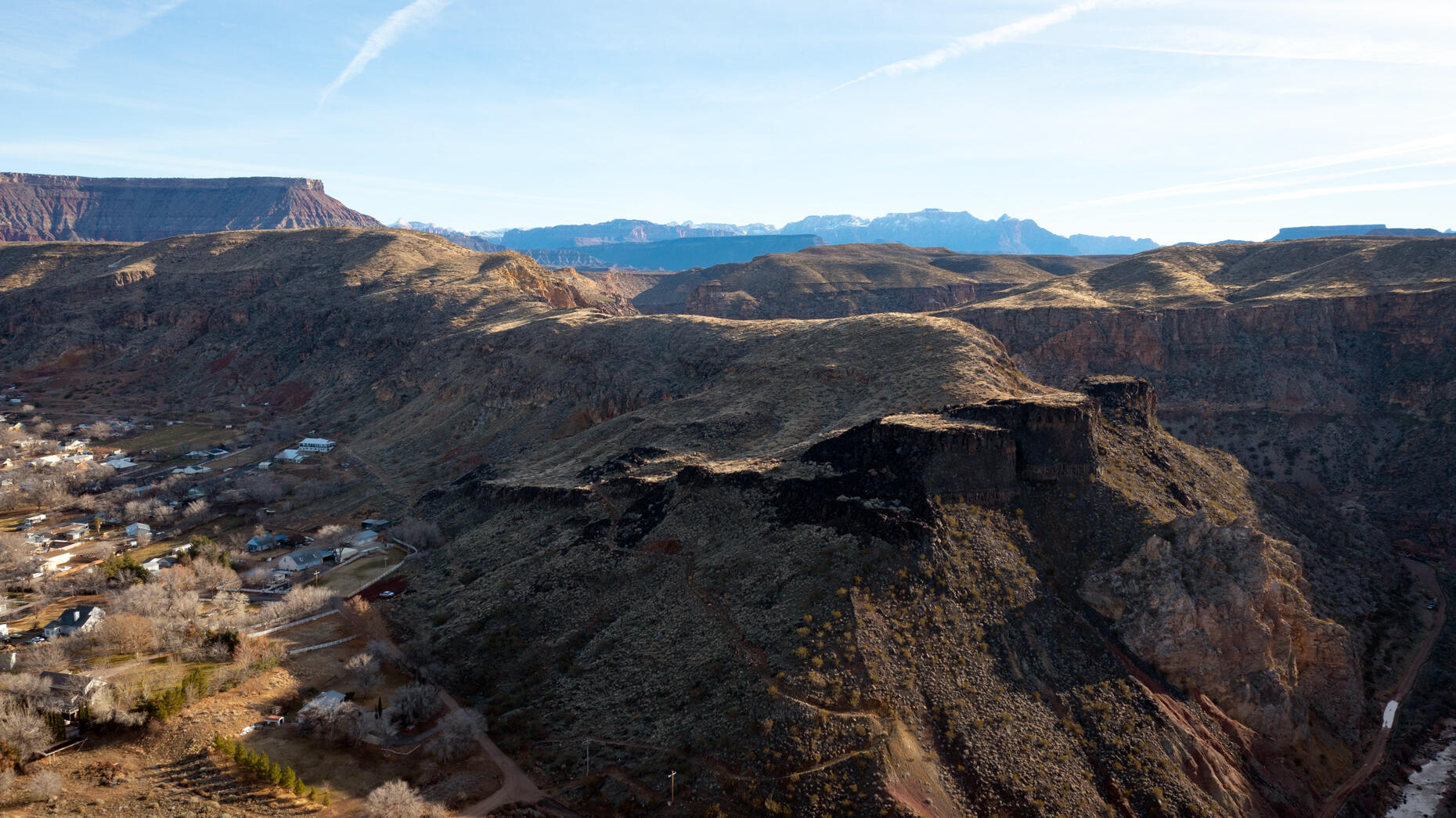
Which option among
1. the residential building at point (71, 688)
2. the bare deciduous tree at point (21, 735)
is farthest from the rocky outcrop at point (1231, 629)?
the bare deciduous tree at point (21, 735)

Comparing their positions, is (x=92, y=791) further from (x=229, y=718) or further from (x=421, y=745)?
(x=421, y=745)

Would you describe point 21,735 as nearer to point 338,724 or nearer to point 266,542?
point 338,724

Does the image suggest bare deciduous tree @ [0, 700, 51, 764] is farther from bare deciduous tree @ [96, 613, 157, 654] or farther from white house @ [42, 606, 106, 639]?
white house @ [42, 606, 106, 639]

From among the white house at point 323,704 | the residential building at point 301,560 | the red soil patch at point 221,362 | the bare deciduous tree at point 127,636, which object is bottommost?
the white house at point 323,704

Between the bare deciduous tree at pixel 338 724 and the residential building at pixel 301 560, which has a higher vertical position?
the residential building at pixel 301 560

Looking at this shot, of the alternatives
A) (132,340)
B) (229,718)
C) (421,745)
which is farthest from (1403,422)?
(132,340)

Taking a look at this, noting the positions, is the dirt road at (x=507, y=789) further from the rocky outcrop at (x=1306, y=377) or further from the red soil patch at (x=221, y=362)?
the red soil patch at (x=221, y=362)
